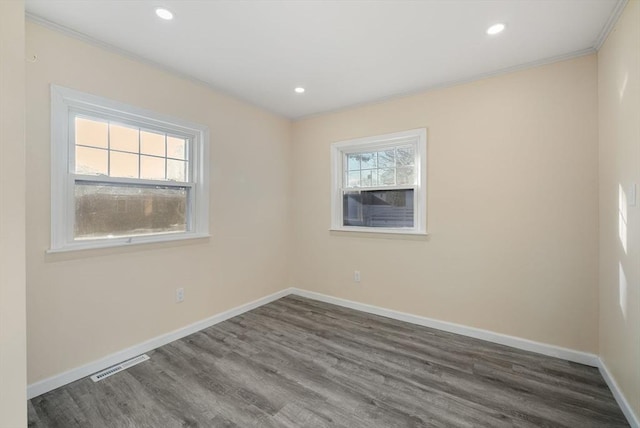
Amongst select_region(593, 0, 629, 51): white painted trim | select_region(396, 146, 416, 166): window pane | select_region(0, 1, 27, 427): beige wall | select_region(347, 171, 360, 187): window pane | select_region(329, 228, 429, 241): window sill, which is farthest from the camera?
→ select_region(347, 171, 360, 187): window pane

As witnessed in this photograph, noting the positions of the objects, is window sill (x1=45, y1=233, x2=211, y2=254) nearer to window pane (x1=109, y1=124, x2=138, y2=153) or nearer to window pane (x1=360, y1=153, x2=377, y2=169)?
window pane (x1=109, y1=124, x2=138, y2=153)

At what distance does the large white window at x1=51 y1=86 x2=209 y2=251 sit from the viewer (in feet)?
6.57

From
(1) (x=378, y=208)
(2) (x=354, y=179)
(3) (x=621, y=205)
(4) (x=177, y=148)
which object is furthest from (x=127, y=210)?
(3) (x=621, y=205)

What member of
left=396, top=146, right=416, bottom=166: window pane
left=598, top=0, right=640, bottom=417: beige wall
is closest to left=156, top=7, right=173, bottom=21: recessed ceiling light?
left=396, top=146, right=416, bottom=166: window pane

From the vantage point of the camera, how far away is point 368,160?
3.56m

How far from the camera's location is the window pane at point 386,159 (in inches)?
133

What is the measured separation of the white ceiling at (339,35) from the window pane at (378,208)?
1256mm

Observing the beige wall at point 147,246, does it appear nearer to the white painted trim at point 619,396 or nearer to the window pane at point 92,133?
the window pane at point 92,133

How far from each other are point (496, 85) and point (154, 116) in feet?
10.5

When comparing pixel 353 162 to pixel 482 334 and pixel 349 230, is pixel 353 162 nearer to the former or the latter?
pixel 349 230

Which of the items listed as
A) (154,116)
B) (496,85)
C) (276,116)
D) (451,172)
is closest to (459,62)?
(496,85)

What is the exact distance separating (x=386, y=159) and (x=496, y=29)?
5.39 ft

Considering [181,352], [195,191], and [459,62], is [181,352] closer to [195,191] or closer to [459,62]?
[195,191]

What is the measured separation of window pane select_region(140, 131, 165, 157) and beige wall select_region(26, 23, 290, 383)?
25 cm
